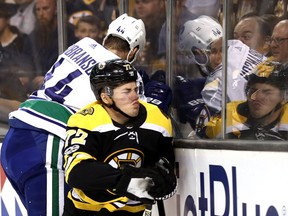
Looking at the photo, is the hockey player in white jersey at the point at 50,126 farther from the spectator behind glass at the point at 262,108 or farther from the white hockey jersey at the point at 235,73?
the spectator behind glass at the point at 262,108

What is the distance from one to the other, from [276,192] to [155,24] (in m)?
1.36

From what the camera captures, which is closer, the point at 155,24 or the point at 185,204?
the point at 185,204

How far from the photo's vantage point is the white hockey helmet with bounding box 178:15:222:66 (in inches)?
171

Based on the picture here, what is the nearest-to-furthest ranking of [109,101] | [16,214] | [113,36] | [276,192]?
[276,192], [109,101], [113,36], [16,214]

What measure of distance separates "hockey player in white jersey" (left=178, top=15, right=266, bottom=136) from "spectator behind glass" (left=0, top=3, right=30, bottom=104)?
1.20m

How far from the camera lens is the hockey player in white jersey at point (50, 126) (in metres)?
4.44

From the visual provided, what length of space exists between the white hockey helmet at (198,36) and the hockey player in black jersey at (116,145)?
0.47 m

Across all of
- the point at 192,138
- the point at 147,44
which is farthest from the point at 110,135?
the point at 147,44

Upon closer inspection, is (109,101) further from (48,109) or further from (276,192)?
(276,192)

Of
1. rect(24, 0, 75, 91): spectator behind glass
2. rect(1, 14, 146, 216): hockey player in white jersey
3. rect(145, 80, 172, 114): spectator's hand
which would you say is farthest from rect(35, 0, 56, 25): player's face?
rect(145, 80, 172, 114): spectator's hand

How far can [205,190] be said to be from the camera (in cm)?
426

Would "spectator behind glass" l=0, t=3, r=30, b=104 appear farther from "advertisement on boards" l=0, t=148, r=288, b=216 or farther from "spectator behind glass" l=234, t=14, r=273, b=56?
"spectator behind glass" l=234, t=14, r=273, b=56

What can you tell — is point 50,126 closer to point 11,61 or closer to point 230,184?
point 230,184

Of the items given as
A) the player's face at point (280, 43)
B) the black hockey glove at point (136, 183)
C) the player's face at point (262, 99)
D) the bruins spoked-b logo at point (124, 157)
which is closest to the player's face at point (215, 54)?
the player's face at point (262, 99)
